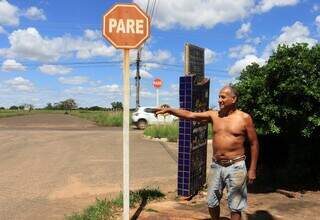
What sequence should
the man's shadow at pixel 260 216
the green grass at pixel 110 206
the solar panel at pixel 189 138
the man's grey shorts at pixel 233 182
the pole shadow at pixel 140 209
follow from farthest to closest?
the solar panel at pixel 189 138, the man's shadow at pixel 260 216, the green grass at pixel 110 206, the pole shadow at pixel 140 209, the man's grey shorts at pixel 233 182

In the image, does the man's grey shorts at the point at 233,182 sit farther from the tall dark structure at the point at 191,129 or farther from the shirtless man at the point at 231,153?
the tall dark structure at the point at 191,129

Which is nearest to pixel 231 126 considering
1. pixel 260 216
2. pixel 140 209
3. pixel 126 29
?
pixel 126 29

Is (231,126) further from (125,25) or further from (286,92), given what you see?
(286,92)

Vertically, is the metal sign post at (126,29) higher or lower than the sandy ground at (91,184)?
higher

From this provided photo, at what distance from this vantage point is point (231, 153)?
6.84m

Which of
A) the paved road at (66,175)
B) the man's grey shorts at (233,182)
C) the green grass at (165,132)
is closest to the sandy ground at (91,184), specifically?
the paved road at (66,175)

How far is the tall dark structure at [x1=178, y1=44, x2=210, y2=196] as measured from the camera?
9.62m

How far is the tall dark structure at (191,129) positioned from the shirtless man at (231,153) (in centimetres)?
262

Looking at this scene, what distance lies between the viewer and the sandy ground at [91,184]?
29.2ft

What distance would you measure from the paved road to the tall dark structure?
1.22 meters

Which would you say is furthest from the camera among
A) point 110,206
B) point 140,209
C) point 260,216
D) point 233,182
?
point 110,206

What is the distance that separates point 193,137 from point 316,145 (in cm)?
259

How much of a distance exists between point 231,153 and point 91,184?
19.5 ft

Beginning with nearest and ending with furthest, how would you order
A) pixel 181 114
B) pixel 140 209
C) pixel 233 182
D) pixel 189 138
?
1. pixel 233 182
2. pixel 181 114
3. pixel 140 209
4. pixel 189 138
